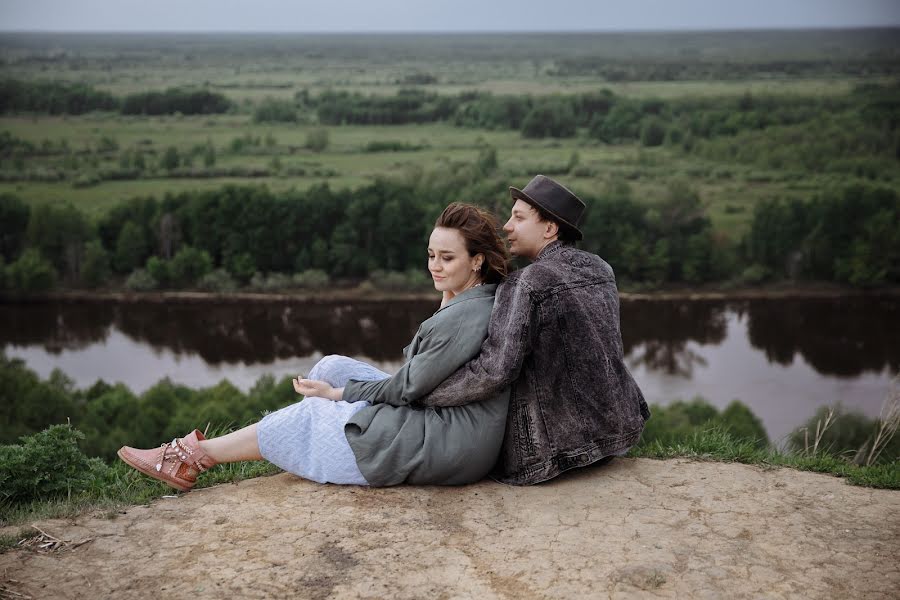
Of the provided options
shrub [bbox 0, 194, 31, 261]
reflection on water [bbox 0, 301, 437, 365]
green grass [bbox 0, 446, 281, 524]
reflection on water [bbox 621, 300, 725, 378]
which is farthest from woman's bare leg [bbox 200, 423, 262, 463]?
shrub [bbox 0, 194, 31, 261]

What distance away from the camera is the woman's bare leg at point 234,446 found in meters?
5.24

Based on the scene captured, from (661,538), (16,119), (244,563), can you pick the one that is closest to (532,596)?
(661,538)

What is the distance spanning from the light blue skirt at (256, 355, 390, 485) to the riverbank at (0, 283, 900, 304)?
41914mm

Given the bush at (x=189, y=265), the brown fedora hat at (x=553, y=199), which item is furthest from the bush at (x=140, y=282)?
the brown fedora hat at (x=553, y=199)

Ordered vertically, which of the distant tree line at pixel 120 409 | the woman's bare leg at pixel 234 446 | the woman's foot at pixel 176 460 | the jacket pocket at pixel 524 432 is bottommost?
the distant tree line at pixel 120 409

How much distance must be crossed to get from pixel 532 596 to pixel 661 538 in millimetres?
881

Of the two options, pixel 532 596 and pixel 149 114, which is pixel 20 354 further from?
pixel 149 114

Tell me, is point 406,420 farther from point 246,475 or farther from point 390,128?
point 390,128

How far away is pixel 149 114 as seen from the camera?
325 feet

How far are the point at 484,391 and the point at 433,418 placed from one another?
12.3 inches

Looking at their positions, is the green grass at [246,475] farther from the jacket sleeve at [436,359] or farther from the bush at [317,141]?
the bush at [317,141]

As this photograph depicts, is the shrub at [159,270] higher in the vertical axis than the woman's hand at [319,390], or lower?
lower

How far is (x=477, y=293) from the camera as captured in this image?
17.0 feet

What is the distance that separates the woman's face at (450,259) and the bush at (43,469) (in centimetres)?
254
